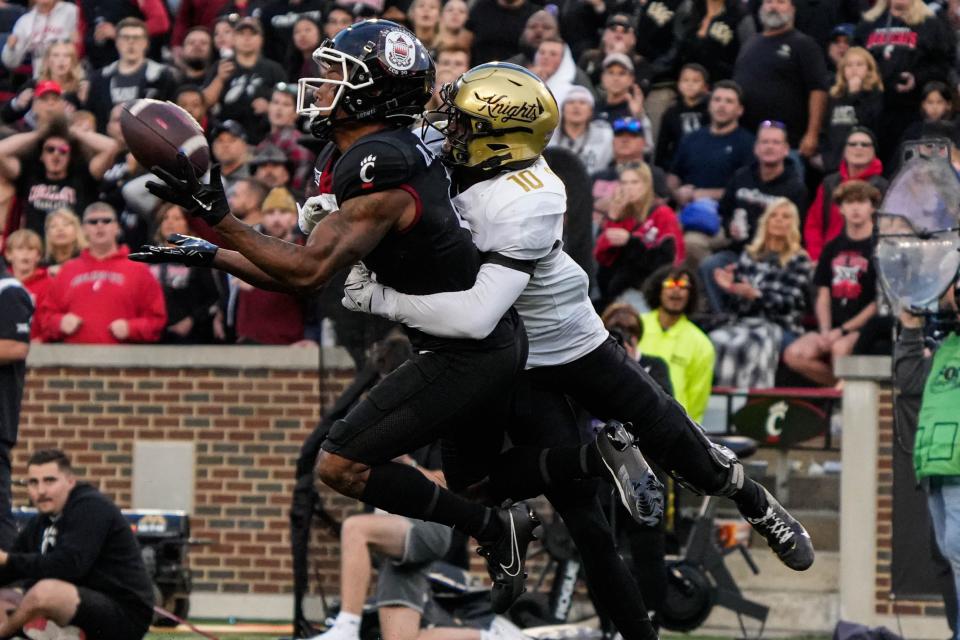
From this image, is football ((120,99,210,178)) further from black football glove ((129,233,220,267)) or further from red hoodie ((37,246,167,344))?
red hoodie ((37,246,167,344))

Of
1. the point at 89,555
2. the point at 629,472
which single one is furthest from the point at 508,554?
the point at 89,555

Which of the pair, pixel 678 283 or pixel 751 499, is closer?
pixel 751 499

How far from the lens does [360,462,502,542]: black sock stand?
24.6ft

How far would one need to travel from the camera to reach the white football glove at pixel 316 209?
7281 millimetres

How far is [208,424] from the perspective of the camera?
13.5 meters

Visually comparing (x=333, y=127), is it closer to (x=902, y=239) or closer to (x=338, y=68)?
(x=338, y=68)

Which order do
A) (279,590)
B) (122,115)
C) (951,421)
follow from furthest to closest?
(279,590), (951,421), (122,115)

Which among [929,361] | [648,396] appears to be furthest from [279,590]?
[648,396]

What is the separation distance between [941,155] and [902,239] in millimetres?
450

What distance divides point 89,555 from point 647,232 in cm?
425

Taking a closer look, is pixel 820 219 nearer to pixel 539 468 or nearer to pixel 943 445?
pixel 943 445

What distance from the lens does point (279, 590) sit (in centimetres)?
1313

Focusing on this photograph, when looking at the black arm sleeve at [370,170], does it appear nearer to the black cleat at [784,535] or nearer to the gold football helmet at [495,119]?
the gold football helmet at [495,119]

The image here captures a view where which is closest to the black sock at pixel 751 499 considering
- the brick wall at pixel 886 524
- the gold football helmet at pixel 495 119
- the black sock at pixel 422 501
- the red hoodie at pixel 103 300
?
the black sock at pixel 422 501
